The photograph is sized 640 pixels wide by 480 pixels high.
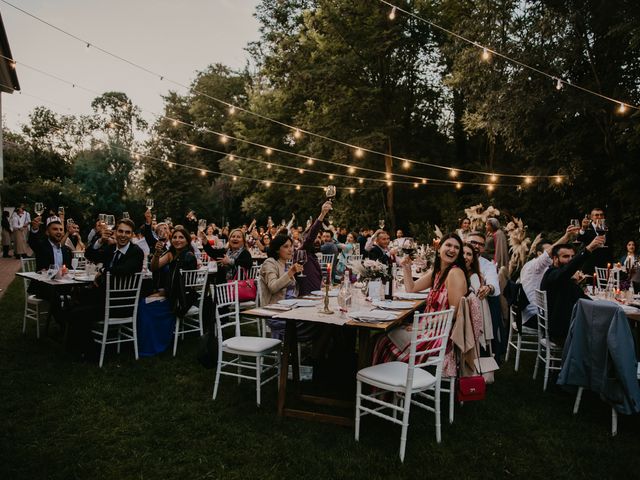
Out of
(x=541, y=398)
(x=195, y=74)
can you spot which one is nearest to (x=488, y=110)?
(x=541, y=398)

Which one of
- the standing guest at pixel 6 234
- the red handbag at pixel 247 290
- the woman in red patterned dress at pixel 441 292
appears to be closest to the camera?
the woman in red patterned dress at pixel 441 292

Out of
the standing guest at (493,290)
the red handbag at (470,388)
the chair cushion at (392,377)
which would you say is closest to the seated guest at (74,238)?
the chair cushion at (392,377)

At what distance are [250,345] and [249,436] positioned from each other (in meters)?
0.76

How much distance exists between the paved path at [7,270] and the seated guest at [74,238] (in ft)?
4.65

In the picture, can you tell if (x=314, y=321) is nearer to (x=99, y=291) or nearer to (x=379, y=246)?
(x=99, y=291)

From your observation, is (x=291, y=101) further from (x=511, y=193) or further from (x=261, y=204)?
(x=511, y=193)

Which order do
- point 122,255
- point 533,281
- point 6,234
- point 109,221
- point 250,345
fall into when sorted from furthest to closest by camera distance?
point 6,234 → point 109,221 → point 533,281 → point 122,255 → point 250,345

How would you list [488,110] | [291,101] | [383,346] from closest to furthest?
1. [383,346]
2. [488,110]
3. [291,101]

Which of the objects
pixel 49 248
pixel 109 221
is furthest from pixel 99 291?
pixel 49 248

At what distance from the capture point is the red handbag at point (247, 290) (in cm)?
564

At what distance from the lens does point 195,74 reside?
95.2 feet

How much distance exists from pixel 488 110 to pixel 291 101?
27.5 feet

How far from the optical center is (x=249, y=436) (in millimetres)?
3135

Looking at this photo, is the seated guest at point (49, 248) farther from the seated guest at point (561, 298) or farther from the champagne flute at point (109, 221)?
the seated guest at point (561, 298)
